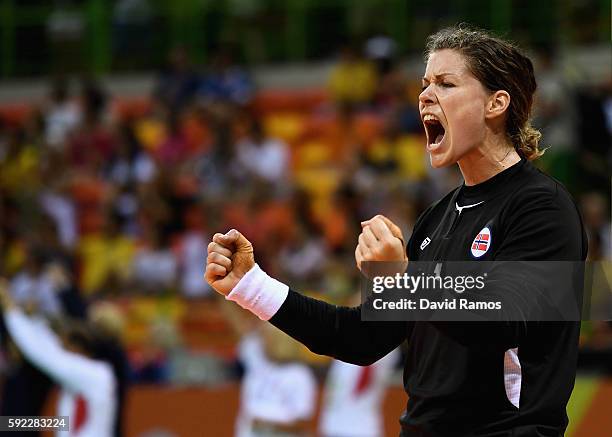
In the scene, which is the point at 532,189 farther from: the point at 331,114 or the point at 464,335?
the point at 331,114

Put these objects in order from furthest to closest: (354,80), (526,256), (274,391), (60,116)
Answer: (60,116), (354,80), (274,391), (526,256)

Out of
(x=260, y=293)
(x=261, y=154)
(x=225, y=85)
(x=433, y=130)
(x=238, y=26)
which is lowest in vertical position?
(x=260, y=293)

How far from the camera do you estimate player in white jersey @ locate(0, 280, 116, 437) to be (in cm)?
773

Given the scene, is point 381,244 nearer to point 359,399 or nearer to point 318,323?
point 318,323

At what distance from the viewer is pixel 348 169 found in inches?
494

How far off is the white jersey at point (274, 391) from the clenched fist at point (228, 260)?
4.84 metres

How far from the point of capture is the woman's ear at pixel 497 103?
3504mm

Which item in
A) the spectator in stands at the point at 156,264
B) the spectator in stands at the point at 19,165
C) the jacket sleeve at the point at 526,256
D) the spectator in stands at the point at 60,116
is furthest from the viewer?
the spectator in stands at the point at 60,116

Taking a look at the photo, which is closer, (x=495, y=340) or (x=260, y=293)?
(x=495, y=340)

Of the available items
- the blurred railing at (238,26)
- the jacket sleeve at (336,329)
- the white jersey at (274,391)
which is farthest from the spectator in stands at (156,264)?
the jacket sleeve at (336,329)

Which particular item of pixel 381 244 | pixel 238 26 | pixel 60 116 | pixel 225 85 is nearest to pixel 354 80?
pixel 225 85

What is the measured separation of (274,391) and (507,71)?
521 centimetres

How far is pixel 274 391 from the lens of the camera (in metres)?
8.39

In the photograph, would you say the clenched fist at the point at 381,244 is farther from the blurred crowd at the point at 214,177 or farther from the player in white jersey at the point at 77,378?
the blurred crowd at the point at 214,177
